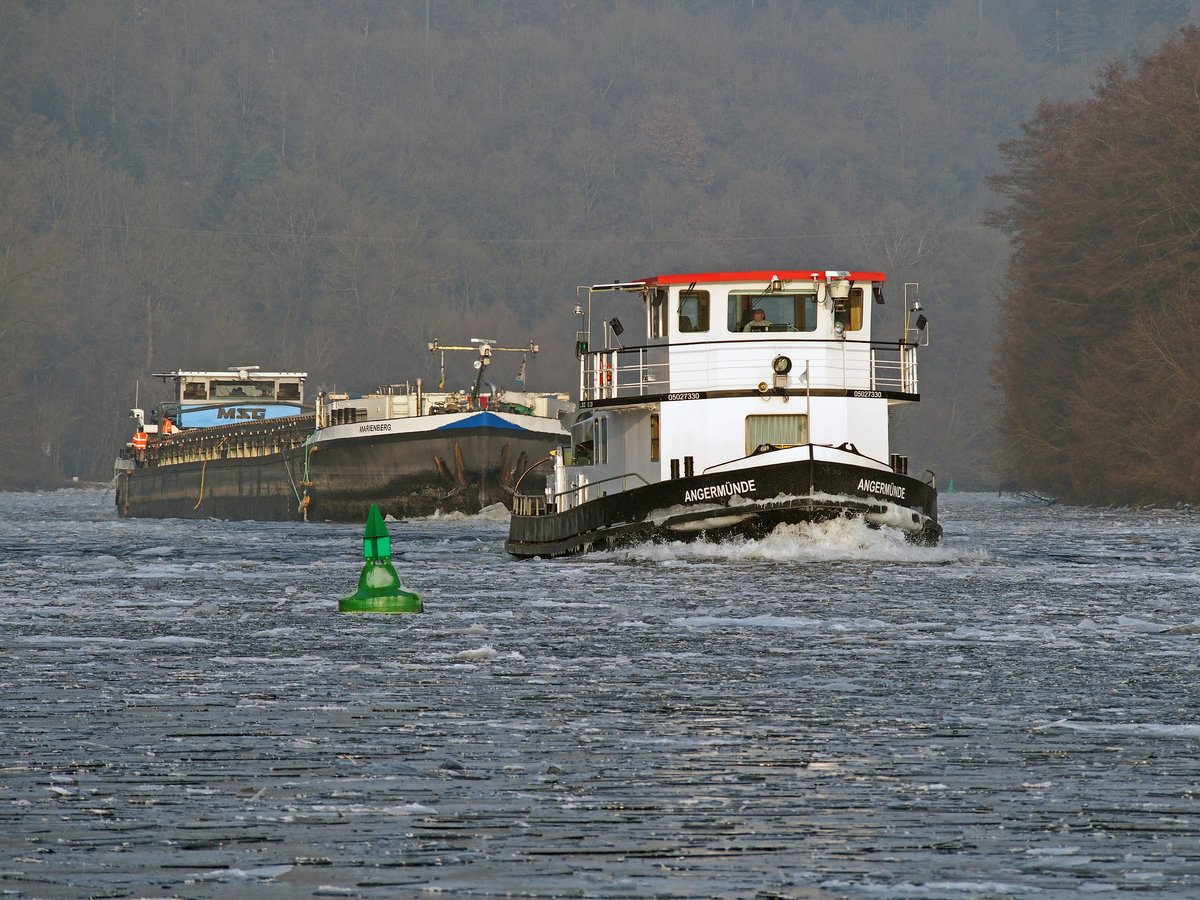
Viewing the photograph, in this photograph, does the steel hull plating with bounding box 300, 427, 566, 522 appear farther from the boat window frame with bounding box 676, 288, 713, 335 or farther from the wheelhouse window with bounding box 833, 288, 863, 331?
the wheelhouse window with bounding box 833, 288, 863, 331

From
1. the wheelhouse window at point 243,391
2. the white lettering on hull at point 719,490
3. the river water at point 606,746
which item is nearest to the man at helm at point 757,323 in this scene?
the white lettering on hull at point 719,490

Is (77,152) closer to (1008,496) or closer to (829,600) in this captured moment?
(1008,496)

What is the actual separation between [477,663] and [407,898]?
889cm

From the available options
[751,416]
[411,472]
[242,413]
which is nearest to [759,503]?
[751,416]

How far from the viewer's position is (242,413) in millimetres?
85625

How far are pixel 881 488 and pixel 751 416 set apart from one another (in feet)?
8.92

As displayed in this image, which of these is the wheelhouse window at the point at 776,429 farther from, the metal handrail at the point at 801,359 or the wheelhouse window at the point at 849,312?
the wheelhouse window at the point at 849,312

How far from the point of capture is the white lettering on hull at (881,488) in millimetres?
35062

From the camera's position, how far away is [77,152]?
180000 millimetres

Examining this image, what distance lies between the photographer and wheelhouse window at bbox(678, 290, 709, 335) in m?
37.3

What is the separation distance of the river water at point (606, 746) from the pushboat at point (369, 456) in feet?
117

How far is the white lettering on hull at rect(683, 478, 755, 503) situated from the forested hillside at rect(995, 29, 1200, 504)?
38.1m

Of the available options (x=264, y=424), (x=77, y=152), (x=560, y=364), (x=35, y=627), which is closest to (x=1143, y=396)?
(x=264, y=424)

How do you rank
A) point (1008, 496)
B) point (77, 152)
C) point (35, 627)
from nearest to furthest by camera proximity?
point (35, 627) < point (1008, 496) < point (77, 152)
